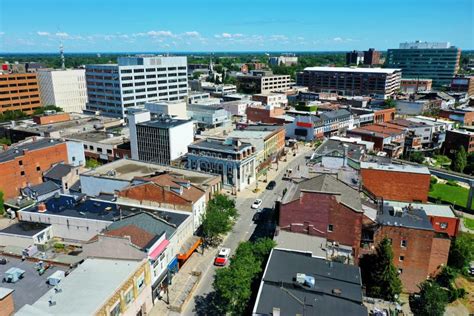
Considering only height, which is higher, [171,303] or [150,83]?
[150,83]

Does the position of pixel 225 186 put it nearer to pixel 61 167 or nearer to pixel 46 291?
pixel 61 167

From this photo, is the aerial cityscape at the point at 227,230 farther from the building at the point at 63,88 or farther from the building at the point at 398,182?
the building at the point at 63,88

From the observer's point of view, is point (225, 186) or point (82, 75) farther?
point (82, 75)

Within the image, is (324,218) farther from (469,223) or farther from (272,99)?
(272,99)

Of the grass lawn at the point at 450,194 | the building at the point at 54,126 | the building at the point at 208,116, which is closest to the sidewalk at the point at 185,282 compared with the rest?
the grass lawn at the point at 450,194

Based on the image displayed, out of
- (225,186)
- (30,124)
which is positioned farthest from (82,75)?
(225,186)

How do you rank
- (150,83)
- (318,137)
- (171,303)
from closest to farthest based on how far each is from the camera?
(171,303) < (318,137) < (150,83)

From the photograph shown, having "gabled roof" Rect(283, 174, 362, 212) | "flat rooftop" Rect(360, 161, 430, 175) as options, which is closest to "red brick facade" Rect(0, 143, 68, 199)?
"gabled roof" Rect(283, 174, 362, 212)
